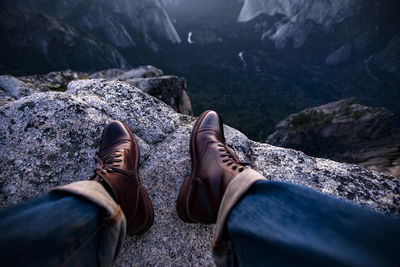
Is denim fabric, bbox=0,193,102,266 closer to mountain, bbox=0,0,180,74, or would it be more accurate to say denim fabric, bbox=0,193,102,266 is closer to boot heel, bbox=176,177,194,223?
boot heel, bbox=176,177,194,223

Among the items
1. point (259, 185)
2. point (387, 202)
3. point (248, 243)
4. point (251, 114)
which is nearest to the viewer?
point (248, 243)

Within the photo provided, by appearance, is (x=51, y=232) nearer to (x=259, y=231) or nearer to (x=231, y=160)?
(x=259, y=231)

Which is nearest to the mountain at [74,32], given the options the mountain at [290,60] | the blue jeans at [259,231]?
the mountain at [290,60]

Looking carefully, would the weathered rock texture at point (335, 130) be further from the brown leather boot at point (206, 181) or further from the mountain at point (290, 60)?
the brown leather boot at point (206, 181)

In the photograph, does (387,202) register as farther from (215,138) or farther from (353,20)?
(353,20)

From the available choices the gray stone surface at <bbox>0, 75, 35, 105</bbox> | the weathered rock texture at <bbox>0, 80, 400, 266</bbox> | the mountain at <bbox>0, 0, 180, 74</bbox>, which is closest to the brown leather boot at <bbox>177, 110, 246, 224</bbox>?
the weathered rock texture at <bbox>0, 80, 400, 266</bbox>

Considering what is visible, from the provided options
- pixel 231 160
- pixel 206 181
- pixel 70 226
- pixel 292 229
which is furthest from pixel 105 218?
pixel 231 160

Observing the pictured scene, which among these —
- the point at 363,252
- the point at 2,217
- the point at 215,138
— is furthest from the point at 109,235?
the point at 215,138

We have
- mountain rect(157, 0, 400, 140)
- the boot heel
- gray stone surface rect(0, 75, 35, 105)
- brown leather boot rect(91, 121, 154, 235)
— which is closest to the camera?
brown leather boot rect(91, 121, 154, 235)
